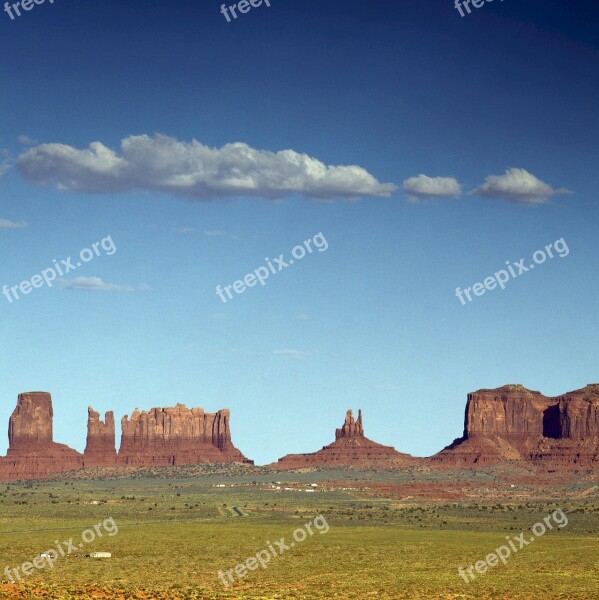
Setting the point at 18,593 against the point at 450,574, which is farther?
the point at 450,574

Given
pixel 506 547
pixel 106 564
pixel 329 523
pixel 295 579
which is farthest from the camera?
pixel 329 523

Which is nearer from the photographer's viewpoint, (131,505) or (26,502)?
(131,505)

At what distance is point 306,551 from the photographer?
10119cm

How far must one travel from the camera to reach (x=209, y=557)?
96.8 metres

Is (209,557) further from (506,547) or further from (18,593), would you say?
(18,593)

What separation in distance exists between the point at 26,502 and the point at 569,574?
→ 10773 centimetres

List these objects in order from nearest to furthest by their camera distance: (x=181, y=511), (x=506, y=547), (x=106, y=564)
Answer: (x=106, y=564)
(x=506, y=547)
(x=181, y=511)

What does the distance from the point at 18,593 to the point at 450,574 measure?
33.9m

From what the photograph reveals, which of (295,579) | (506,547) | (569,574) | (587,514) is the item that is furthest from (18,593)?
(587,514)

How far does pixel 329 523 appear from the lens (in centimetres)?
13212

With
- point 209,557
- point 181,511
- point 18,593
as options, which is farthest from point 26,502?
point 18,593

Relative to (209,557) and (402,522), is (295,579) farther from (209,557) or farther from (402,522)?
(402,522)

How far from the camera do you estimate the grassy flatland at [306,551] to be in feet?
256

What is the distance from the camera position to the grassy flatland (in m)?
77.9
